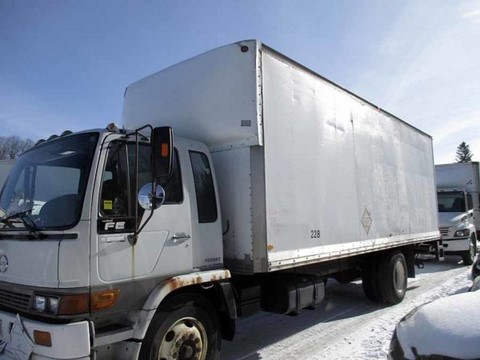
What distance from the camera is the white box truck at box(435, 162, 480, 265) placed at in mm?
13375

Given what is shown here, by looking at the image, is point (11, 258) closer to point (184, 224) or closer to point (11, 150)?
point (184, 224)

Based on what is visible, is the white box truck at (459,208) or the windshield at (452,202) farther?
the windshield at (452,202)

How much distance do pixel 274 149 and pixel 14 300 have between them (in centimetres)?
300

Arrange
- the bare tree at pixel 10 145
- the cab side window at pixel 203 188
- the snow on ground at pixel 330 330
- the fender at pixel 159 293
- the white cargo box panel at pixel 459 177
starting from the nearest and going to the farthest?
the fender at pixel 159 293
the cab side window at pixel 203 188
the snow on ground at pixel 330 330
the white cargo box panel at pixel 459 177
the bare tree at pixel 10 145

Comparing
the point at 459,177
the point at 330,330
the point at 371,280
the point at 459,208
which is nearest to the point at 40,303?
the point at 330,330

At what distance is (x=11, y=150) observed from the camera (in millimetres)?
41656

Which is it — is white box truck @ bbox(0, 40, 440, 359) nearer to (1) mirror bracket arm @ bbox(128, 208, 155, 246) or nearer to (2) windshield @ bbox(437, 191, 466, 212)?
(1) mirror bracket arm @ bbox(128, 208, 155, 246)

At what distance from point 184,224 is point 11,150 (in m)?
44.0

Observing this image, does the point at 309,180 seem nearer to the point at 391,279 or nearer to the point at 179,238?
the point at 179,238

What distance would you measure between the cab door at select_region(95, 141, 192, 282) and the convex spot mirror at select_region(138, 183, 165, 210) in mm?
175

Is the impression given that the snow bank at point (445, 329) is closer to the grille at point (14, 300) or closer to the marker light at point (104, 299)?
the marker light at point (104, 299)

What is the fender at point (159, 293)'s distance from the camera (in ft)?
11.6

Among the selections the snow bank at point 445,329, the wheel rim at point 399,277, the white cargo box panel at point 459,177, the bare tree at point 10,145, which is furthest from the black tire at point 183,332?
the bare tree at point 10,145

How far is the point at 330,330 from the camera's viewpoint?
627 cm
